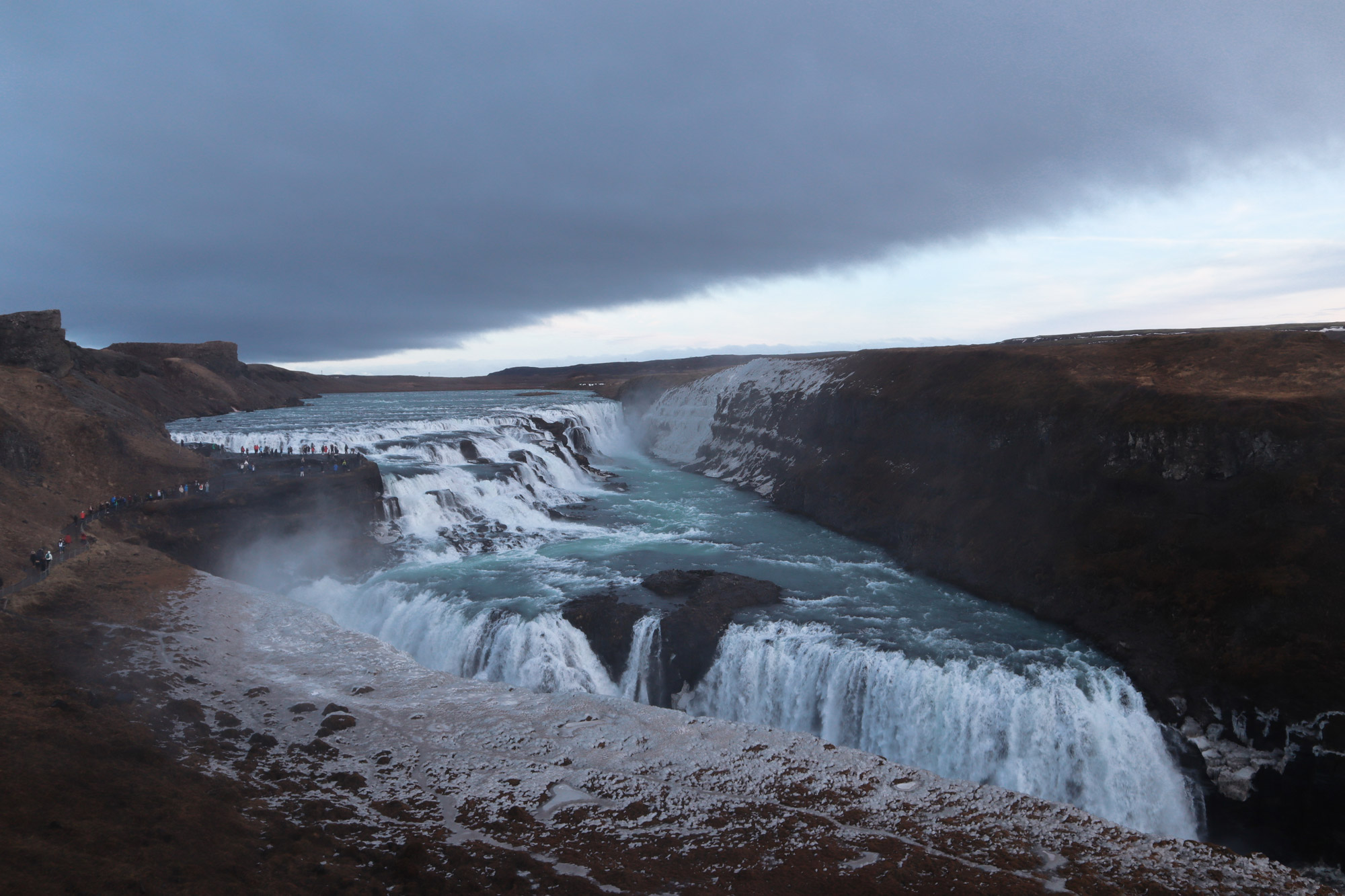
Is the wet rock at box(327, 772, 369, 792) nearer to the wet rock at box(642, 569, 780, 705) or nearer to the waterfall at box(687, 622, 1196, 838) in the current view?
the wet rock at box(642, 569, 780, 705)

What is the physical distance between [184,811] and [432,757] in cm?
383

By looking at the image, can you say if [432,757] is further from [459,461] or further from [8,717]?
[459,461]

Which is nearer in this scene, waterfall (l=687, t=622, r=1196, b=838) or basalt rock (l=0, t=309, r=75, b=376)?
waterfall (l=687, t=622, r=1196, b=838)

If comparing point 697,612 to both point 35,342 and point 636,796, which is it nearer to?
point 636,796

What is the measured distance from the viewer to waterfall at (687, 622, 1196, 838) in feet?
49.6

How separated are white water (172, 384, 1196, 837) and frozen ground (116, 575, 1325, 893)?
3396mm

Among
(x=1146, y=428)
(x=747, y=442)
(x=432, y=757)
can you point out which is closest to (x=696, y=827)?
(x=432, y=757)

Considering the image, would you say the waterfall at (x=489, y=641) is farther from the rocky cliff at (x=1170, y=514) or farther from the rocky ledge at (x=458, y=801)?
the rocky cliff at (x=1170, y=514)

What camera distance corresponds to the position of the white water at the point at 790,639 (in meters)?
15.6

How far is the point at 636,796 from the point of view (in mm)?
11453

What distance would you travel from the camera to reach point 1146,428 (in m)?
22.6

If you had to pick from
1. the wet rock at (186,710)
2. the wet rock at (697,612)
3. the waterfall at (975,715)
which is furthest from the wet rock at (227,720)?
the waterfall at (975,715)

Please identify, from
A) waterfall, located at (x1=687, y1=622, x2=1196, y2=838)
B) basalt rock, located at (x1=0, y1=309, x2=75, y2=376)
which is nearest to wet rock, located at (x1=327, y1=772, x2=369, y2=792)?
waterfall, located at (x1=687, y1=622, x2=1196, y2=838)

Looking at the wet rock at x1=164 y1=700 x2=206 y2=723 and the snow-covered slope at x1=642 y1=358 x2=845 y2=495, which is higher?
the snow-covered slope at x1=642 y1=358 x2=845 y2=495
